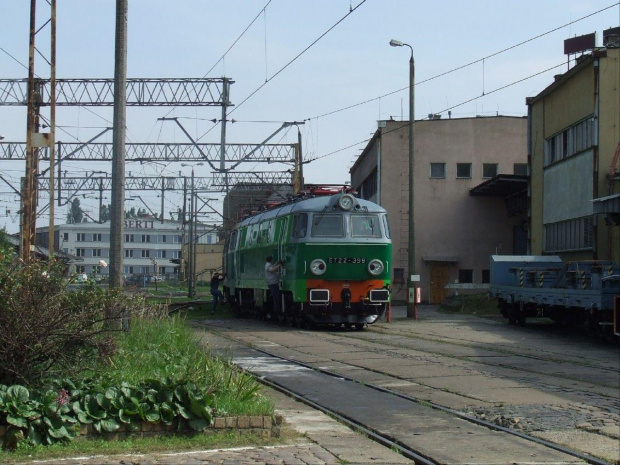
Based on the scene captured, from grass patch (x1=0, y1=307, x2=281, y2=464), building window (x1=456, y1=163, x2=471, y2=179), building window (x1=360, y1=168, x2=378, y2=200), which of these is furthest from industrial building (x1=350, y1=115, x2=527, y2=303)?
grass patch (x1=0, y1=307, x2=281, y2=464)

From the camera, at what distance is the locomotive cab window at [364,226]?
78.5 feet

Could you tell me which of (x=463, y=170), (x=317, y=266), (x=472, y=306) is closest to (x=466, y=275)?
(x=463, y=170)

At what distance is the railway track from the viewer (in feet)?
29.7

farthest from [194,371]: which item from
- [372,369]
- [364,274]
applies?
[364,274]

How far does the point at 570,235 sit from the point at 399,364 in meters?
16.9

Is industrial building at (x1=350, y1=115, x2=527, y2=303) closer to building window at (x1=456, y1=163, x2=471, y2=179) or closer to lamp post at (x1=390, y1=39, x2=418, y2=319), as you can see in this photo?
building window at (x1=456, y1=163, x2=471, y2=179)

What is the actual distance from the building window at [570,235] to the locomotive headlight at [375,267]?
8105 mm

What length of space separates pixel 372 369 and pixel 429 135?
Answer: 98.2 feet

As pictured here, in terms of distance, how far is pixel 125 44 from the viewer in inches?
549

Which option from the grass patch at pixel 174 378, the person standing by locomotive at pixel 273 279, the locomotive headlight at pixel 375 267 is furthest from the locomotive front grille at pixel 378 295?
the grass patch at pixel 174 378

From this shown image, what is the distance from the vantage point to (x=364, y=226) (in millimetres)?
24016

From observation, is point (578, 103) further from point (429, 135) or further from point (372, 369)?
point (372, 369)

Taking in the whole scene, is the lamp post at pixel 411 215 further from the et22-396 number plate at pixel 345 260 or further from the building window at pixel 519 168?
the building window at pixel 519 168

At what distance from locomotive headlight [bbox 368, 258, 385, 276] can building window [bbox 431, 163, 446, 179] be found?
20.6 metres
